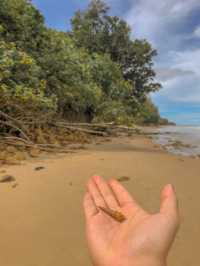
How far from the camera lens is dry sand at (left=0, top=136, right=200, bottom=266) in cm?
128

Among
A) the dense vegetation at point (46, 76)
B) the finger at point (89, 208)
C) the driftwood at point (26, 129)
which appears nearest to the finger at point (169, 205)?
the finger at point (89, 208)

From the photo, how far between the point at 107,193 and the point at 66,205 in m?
0.69

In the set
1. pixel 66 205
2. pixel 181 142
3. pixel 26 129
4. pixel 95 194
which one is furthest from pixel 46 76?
pixel 95 194

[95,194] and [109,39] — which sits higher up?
[109,39]

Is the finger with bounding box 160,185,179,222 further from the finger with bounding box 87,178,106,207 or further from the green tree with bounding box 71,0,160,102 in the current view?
the green tree with bounding box 71,0,160,102

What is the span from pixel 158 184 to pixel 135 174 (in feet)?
1.03

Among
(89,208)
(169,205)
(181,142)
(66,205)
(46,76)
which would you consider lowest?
(181,142)

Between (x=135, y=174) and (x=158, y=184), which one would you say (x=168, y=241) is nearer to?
(x=158, y=184)

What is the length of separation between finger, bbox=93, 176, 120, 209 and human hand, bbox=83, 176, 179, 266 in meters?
0.05

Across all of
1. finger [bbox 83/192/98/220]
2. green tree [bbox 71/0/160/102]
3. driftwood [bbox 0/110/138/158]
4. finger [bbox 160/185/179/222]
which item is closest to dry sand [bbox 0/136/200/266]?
finger [bbox 83/192/98/220]

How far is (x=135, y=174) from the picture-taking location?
101 inches

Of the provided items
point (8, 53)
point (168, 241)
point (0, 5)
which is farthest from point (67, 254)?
point (0, 5)

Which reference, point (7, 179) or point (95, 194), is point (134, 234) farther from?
point (7, 179)

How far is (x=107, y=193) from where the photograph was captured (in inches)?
48.6
